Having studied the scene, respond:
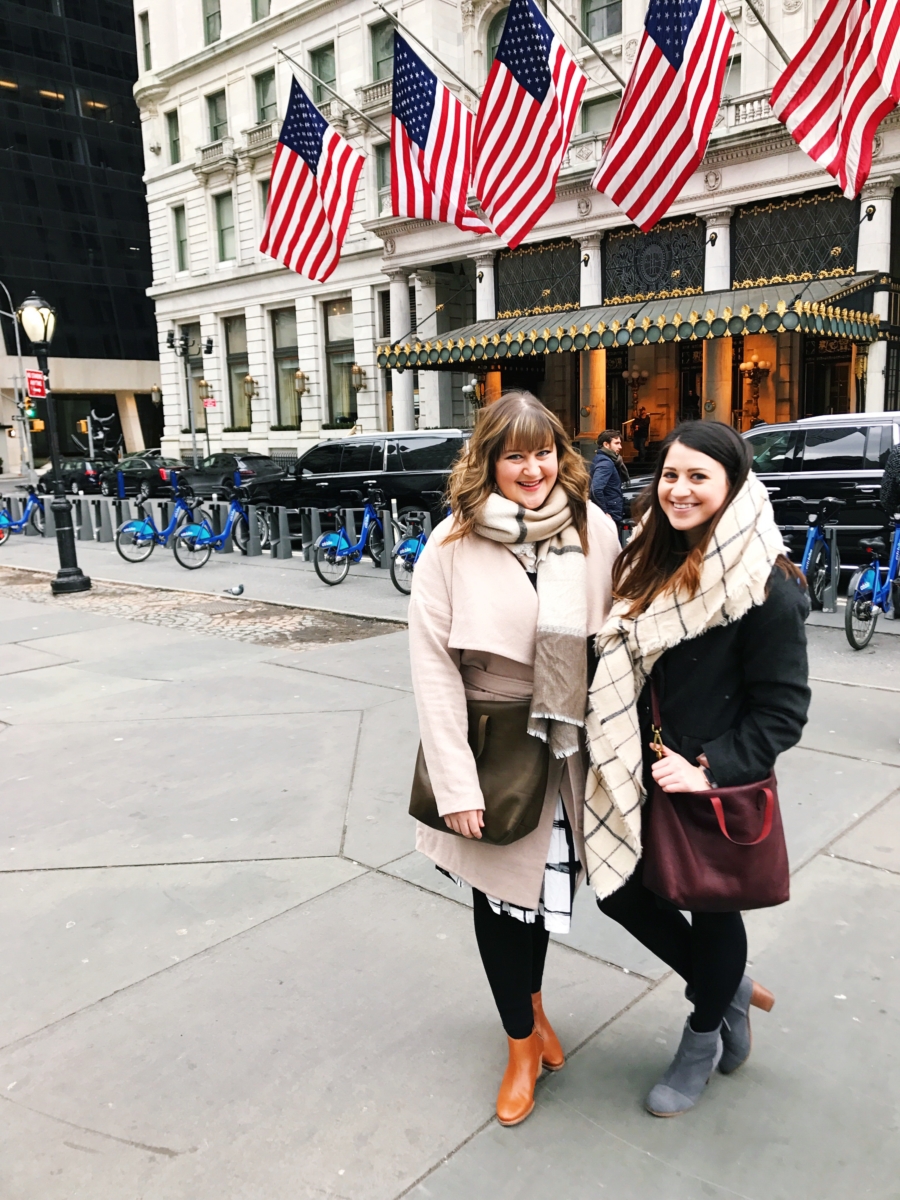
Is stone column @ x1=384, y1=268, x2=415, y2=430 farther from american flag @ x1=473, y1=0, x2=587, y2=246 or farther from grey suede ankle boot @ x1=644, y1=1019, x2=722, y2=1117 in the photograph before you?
grey suede ankle boot @ x1=644, y1=1019, x2=722, y2=1117

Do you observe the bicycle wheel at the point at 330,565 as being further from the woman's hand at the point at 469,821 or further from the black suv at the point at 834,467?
the woman's hand at the point at 469,821

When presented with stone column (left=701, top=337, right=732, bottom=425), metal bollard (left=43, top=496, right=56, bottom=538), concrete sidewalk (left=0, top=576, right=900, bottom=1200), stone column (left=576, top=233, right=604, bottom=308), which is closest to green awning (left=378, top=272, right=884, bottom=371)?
stone column (left=576, top=233, right=604, bottom=308)

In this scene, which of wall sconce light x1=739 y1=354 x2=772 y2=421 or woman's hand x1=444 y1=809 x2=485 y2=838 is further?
wall sconce light x1=739 y1=354 x2=772 y2=421

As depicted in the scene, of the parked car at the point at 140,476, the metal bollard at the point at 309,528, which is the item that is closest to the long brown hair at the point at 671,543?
the metal bollard at the point at 309,528

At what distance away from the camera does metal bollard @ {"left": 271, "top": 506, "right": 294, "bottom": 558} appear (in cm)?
1520

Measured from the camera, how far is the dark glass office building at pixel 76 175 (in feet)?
195

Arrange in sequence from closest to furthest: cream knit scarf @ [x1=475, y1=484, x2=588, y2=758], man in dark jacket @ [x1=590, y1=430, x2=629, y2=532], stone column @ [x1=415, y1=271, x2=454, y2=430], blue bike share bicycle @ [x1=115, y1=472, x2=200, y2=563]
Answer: cream knit scarf @ [x1=475, y1=484, x2=588, y2=758] → man in dark jacket @ [x1=590, y1=430, x2=629, y2=532] → blue bike share bicycle @ [x1=115, y1=472, x2=200, y2=563] → stone column @ [x1=415, y1=271, x2=454, y2=430]

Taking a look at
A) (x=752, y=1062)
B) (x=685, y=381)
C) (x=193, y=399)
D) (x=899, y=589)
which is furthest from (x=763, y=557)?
(x=193, y=399)

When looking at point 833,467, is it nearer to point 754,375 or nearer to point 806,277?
point 806,277

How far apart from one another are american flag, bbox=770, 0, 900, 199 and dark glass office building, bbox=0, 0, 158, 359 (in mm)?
58023

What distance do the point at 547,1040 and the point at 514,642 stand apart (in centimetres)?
126

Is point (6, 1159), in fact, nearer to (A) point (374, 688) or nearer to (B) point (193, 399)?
(A) point (374, 688)

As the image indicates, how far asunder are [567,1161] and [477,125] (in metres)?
13.7

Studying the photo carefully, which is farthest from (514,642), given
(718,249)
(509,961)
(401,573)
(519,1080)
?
(718,249)
